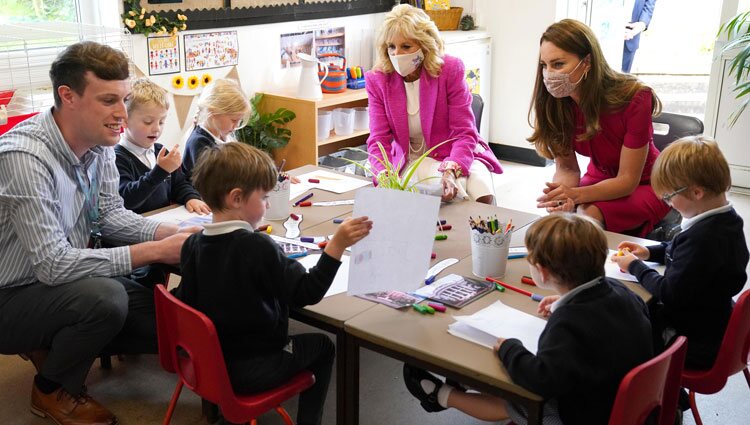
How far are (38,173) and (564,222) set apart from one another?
1399 millimetres

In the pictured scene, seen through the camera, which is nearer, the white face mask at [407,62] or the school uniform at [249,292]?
the school uniform at [249,292]

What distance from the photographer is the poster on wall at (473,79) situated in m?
5.15

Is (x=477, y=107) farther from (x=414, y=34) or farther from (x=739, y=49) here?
(x=739, y=49)

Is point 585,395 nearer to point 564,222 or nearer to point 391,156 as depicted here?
point 564,222

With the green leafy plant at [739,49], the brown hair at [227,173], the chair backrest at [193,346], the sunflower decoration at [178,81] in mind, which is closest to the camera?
the chair backrest at [193,346]

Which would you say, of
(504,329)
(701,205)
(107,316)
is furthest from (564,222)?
(107,316)

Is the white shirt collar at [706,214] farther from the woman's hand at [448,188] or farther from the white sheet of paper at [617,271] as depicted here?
the woman's hand at [448,188]

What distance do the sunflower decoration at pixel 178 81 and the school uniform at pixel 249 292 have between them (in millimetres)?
2202

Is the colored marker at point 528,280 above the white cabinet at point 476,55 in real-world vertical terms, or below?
below

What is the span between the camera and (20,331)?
83.0 inches

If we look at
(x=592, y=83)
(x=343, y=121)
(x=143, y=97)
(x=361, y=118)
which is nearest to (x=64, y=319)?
(x=143, y=97)

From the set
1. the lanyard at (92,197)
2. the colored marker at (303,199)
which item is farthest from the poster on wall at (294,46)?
the lanyard at (92,197)

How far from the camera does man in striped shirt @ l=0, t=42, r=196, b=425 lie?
2053mm

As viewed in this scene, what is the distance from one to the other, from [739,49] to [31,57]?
3.85m
